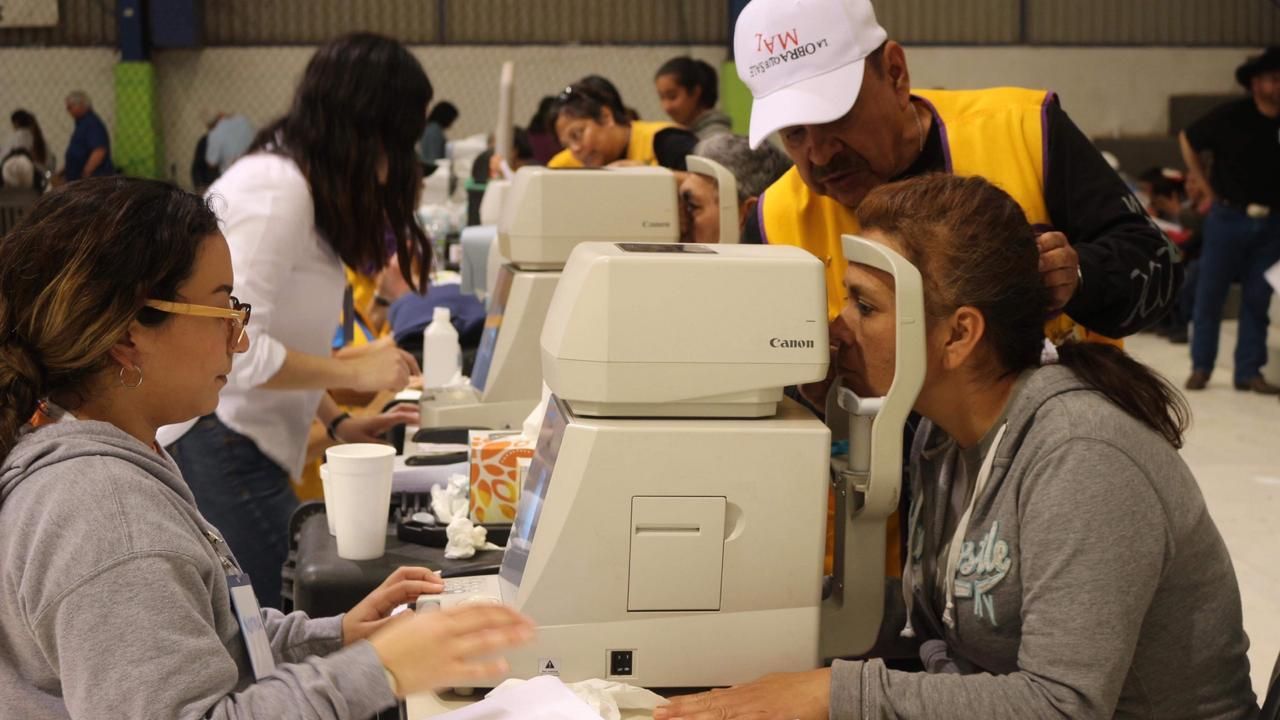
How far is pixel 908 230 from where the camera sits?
4.87 ft

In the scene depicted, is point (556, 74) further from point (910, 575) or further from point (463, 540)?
point (910, 575)

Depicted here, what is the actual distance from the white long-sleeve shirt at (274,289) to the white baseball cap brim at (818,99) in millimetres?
992

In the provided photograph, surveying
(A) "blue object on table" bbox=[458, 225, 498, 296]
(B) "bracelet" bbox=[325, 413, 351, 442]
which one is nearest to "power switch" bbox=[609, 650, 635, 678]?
(B) "bracelet" bbox=[325, 413, 351, 442]

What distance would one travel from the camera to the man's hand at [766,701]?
54.0 inches

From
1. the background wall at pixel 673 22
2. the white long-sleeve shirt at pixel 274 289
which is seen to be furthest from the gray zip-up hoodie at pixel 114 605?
the background wall at pixel 673 22

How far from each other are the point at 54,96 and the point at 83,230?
1308 cm

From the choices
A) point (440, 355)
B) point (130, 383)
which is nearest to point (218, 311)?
point (130, 383)

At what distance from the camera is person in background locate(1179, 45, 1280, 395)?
644 cm

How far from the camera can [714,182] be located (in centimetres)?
274

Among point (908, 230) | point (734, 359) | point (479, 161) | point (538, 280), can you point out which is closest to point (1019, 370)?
point (908, 230)

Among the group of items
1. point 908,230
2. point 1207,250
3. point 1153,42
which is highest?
point 1153,42

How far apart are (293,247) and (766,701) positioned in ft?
4.69

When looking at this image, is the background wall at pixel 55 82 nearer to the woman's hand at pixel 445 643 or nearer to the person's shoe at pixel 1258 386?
the person's shoe at pixel 1258 386

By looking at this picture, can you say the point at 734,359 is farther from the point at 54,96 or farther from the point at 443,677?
the point at 54,96
